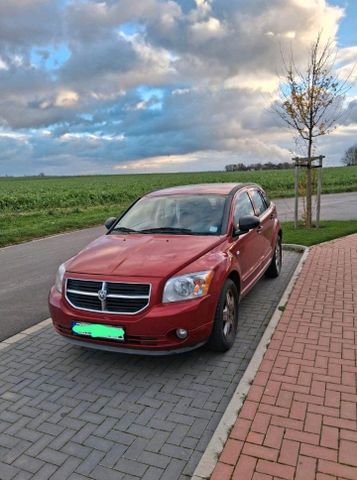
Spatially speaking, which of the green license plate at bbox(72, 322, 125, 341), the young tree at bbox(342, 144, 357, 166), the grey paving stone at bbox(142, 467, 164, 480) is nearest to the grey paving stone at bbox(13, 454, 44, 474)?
the grey paving stone at bbox(142, 467, 164, 480)

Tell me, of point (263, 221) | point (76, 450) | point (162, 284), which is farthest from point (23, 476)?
point (263, 221)

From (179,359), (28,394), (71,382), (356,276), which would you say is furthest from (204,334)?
(356,276)

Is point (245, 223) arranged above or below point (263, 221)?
above

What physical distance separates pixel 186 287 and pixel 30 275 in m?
5.27

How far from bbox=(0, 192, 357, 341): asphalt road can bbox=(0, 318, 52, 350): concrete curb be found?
13cm

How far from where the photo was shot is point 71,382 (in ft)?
12.6

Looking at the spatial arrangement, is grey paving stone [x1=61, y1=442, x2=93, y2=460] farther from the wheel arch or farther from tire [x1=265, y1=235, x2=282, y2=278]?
tire [x1=265, y1=235, x2=282, y2=278]

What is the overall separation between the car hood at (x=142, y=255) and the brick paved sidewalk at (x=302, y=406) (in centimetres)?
123

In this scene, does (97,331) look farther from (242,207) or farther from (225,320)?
(242,207)

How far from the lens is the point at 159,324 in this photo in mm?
3613

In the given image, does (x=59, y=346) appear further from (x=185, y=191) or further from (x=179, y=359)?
(x=185, y=191)

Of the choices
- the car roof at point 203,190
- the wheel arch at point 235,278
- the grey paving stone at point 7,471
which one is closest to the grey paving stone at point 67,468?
the grey paving stone at point 7,471

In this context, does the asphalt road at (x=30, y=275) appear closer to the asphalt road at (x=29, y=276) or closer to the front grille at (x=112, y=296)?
the asphalt road at (x=29, y=276)

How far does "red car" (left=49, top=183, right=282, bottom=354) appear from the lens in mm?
3686
